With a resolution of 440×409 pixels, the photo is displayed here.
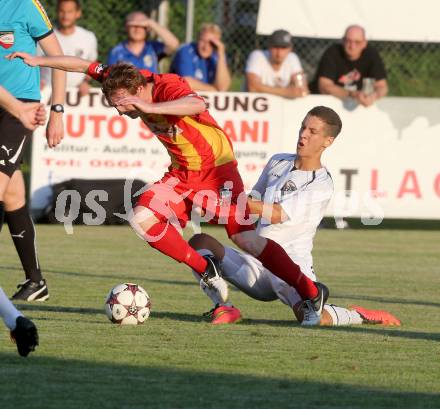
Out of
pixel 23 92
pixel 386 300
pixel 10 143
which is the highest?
pixel 23 92

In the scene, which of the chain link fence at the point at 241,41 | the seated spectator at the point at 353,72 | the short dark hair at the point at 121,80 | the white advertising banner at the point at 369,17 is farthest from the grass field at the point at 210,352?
the chain link fence at the point at 241,41

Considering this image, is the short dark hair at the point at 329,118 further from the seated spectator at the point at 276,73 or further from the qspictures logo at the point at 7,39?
the seated spectator at the point at 276,73

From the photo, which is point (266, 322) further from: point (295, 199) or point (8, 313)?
point (8, 313)

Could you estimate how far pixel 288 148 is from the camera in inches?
569

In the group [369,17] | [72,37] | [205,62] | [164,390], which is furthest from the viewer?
[369,17]

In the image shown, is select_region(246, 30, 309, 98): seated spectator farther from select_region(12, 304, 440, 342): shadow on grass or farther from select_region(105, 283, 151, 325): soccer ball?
select_region(105, 283, 151, 325): soccer ball

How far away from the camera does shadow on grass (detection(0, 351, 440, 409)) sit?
5102 mm

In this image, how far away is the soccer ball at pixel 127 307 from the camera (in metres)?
7.25

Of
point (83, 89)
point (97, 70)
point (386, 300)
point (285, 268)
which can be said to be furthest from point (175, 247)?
point (83, 89)

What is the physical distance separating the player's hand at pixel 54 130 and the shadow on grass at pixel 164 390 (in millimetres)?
2435

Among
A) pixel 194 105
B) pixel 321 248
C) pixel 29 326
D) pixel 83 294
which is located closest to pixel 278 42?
pixel 321 248

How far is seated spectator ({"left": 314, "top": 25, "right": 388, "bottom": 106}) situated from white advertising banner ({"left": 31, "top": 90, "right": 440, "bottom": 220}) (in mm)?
164

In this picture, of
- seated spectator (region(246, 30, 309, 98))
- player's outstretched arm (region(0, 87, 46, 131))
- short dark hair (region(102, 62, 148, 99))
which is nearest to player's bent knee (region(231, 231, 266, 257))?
short dark hair (region(102, 62, 148, 99))

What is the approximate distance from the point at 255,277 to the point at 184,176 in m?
0.83
